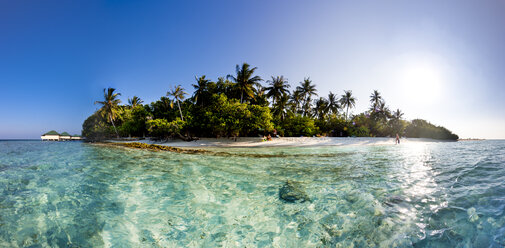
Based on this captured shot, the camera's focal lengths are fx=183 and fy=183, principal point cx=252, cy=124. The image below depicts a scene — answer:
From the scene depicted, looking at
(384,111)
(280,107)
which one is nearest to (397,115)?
(384,111)

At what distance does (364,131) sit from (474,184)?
35893mm

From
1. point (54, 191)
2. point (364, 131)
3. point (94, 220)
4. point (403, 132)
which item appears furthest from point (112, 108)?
point (403, 132)

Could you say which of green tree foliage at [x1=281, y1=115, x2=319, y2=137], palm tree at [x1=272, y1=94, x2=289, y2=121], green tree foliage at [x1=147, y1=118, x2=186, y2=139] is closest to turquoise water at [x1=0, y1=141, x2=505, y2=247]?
green tree foliage at [x1=147, y1=118, x2=186, y2=139]

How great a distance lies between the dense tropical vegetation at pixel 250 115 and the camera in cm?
2845

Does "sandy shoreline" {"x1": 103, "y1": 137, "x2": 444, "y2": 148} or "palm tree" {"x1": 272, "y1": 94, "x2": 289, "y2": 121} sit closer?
"sandy shoreline" {"x1": 103, "y1": 137, "x2": 444, "y2": 148}

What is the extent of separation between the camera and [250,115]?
90.3 feet

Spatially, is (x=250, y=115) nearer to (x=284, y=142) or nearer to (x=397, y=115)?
(x=284, y=142)

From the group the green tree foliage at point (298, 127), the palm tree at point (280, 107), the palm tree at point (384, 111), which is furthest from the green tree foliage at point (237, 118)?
the palm tree at point (384, 111)

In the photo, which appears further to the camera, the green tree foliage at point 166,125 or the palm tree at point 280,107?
the palm tree at point 280,107

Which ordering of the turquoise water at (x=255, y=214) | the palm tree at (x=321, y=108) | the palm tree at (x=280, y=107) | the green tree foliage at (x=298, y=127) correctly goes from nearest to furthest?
the turquoise water at (x=255, y=214)
the green tree foliage at (x=298, y=127)
the palm tree at (x=280, y=107)
the palm tree at (x=321, y=108)

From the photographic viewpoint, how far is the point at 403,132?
40438 millimetres

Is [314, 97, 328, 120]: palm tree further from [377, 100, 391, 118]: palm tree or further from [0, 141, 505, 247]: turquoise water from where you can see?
[0, 141, 505, 247]: turquoise water

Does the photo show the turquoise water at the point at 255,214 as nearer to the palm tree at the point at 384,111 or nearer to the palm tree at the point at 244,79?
the palm tree at the point at 244,79

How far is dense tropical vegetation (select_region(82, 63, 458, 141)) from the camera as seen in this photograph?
93.4ft
